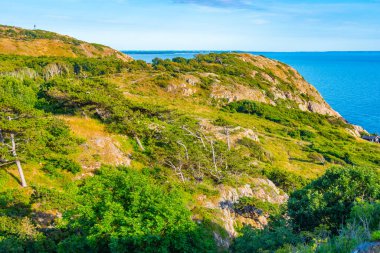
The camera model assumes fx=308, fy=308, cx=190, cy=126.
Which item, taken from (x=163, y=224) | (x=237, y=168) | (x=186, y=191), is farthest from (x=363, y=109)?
(x=163, y=224)

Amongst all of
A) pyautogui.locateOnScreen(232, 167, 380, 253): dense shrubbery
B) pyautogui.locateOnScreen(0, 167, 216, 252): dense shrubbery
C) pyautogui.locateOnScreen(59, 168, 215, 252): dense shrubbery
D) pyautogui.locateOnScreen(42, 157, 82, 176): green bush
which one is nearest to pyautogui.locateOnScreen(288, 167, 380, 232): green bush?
pyautogui.locateOnScreen(232, 167, 380, 253): dense shrubbery

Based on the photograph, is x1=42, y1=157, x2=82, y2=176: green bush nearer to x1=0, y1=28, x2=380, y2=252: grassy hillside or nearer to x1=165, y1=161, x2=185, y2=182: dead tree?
x1=0, y1=28, x2=380, y2=252: grassy hillside

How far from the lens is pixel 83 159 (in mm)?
34094

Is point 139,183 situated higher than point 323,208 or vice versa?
point 139,183

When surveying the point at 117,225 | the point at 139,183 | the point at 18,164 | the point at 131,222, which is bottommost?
the point at 117,225

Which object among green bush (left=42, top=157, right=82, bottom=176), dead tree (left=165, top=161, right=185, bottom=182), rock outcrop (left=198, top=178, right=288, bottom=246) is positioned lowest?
rock outcrop (left=198, top=178, right=288, bottom=246)

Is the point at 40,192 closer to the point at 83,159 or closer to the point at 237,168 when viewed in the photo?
the point at 83,159

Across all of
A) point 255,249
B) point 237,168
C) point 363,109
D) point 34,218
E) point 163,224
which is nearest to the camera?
point 163,224

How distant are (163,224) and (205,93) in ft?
312

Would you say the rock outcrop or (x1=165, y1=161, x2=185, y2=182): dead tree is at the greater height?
(x1=165, y1=161, x2=185, y2=182): dead tree

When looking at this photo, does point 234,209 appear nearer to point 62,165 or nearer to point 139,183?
point 139,183

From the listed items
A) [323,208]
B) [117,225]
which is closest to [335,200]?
[323,208]

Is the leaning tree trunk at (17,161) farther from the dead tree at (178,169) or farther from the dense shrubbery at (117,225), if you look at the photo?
the dead tree at (178,169)

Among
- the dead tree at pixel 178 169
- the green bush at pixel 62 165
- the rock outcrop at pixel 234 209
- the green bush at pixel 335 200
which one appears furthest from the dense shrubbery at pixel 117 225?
the dead tree at pixel 178 169
